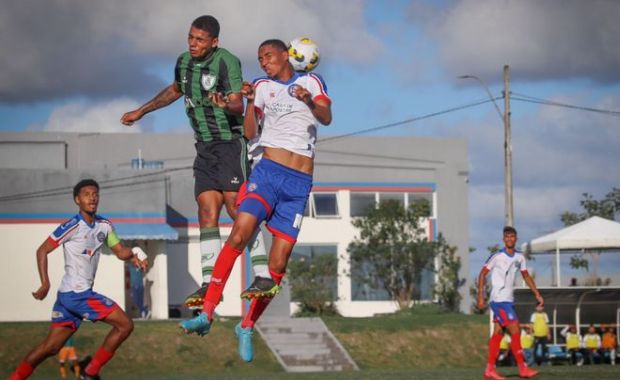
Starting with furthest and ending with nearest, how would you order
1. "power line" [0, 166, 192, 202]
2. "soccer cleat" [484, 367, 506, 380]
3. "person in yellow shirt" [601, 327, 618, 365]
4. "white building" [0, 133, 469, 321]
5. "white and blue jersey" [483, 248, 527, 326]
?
"power line" [0, 166, 192, 202] < "white building" [0, 133, 469, 321] < "person in yellow shirt" [601, 327, 618, 365] < "white and blue jersey" [483, 248, 527, 326] < "soccer cleat" [484, 367, 506, 380]

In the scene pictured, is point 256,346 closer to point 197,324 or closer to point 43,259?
point 43,259

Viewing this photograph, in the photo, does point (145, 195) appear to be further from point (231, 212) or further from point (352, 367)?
point (231, 212)

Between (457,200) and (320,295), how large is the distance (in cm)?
1636

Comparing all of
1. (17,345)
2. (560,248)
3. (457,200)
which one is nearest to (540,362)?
(560,248)

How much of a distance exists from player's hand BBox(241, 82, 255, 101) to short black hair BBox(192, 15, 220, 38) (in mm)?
793

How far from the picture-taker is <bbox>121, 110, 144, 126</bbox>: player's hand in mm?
14227

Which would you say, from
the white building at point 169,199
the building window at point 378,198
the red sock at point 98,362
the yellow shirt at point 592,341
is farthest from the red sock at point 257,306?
the building window at point 378,198

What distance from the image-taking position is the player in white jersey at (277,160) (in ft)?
42.5

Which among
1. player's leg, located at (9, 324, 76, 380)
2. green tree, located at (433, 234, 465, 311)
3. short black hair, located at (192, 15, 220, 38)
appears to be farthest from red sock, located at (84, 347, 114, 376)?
green tree, located at (433, 234, 465, 311)

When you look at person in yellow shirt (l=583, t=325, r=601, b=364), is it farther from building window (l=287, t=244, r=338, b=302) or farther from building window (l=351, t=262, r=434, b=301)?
building window (l=351, t=262, r=434, b=301)

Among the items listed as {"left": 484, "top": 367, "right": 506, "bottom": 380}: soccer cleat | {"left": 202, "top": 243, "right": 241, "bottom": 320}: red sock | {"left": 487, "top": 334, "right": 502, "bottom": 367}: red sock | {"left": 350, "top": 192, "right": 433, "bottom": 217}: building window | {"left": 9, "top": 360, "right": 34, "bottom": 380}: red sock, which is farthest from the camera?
{"left": 350, "top": 192, "right": 433, "bottom": 217}: building window

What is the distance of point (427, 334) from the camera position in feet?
139

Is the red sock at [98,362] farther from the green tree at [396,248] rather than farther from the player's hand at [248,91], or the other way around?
the green tree at [396,248]

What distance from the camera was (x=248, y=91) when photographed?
13.1 metres
